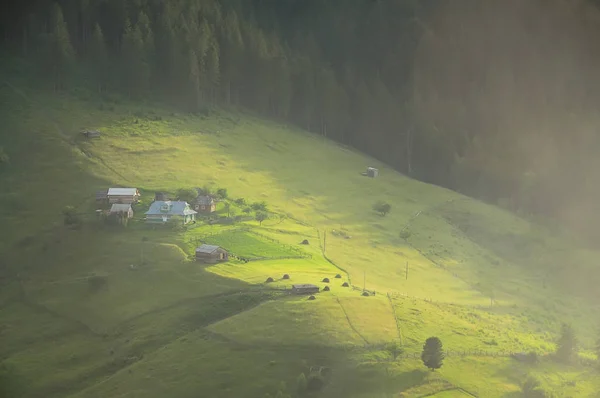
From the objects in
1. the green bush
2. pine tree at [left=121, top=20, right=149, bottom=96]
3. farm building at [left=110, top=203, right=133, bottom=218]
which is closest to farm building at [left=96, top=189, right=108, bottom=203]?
farm building at [left=110, top=203, right=133, bottom=218]

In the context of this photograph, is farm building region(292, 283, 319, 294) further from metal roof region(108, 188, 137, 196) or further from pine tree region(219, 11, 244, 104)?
pine tree region(219, 11, 244, 104)

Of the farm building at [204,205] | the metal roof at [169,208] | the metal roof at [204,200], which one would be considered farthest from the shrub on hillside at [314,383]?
the metal roof at [204,200]

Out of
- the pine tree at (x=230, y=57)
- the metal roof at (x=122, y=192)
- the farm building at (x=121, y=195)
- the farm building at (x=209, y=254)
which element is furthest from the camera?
the pine tree at (x=230, y=57)

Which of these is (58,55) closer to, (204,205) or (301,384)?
(204,205)

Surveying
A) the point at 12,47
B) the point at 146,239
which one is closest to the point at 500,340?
the point at 146,239

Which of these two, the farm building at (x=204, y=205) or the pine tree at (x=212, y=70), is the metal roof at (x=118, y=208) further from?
the pine tree at (x=212, y=70)

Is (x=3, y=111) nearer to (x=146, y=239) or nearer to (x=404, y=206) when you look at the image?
(x=146, y=239)
